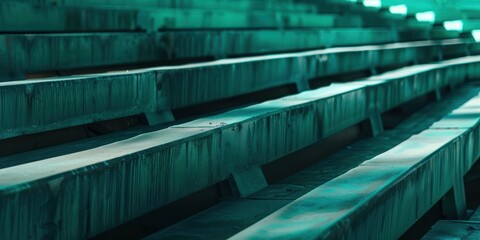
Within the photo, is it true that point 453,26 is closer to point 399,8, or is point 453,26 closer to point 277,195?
point 399,8

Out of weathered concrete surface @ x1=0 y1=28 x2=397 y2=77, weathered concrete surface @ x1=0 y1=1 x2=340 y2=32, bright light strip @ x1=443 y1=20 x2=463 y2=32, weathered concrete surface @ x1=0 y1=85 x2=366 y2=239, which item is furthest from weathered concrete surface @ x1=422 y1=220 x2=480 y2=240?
bright light strip @ x1=443 y1=20 x2=463 y2=32

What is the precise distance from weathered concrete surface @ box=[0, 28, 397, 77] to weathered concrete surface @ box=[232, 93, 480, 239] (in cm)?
162

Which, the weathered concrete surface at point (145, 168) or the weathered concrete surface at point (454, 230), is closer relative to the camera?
the weathered concrete surface at point (145, 168)

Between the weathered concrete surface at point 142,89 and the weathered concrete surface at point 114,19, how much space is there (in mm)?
986

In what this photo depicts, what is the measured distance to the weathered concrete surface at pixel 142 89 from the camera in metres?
2.82

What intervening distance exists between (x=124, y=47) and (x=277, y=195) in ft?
5.61

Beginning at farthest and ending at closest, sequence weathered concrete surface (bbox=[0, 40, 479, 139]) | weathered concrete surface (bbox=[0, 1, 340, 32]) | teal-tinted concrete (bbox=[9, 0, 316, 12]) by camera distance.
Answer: teal-tinted concrete (bbox=[9, 0, 316, 12])
weathered concrete surface (bbox=[0, 1, 340, 32])
weathered concrete surface (bbox=[0, 40, 479, 139])

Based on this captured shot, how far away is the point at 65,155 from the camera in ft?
7.84

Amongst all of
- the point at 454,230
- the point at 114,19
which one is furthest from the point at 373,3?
the point at 454,230

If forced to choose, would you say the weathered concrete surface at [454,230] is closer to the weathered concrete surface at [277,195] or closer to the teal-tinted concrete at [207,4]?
the weathered concrete surface at [277,195]

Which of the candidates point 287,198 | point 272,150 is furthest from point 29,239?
point 272,150

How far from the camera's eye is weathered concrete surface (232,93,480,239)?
2.00 metres

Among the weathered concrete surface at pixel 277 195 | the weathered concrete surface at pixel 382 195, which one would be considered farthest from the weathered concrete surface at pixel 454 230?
the weathered concrete surface at pixel 277 195

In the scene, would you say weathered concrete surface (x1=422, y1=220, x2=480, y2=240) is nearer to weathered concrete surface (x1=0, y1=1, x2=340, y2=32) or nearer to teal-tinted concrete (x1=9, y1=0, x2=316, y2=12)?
weathered concrete surface (x1=0, y1=1, x2=340, y2=32)
